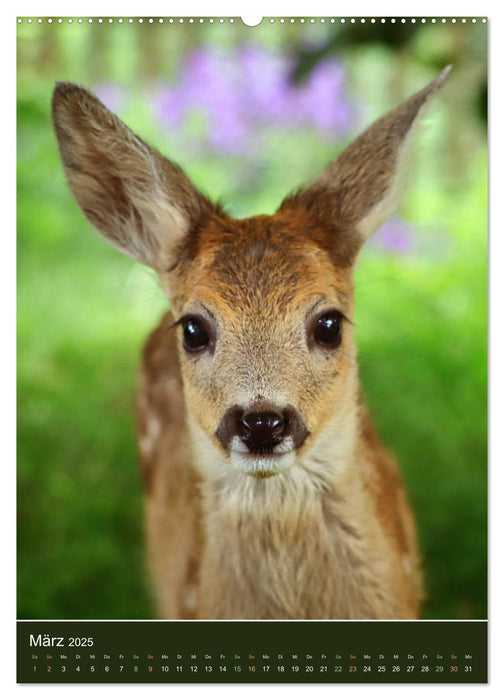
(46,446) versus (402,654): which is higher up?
(46,446)

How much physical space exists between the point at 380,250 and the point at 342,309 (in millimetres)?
1533

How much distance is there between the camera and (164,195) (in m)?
2.76

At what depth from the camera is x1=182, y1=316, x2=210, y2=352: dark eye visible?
8.50 feet

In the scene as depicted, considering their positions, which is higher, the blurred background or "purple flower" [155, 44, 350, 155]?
"purple flower" [155, 44, 350, 155]

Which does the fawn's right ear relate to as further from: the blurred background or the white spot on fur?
the white spot on fur

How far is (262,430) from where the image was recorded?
2367mm

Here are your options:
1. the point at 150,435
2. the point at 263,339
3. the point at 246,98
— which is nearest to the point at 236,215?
the point at 246,98

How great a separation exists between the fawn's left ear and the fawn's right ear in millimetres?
273

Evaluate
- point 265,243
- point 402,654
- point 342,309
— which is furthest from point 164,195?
point 402,654

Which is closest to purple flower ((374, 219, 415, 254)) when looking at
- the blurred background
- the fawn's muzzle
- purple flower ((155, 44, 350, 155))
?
the blurred background

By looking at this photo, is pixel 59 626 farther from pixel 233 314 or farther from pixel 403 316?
pixel 403 316

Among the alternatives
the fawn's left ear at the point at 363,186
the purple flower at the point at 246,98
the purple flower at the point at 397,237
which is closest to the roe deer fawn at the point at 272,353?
the fawn's left ear at the point at 363,186

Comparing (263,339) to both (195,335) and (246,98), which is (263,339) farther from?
(246,98)

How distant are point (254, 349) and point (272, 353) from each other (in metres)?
0.04
